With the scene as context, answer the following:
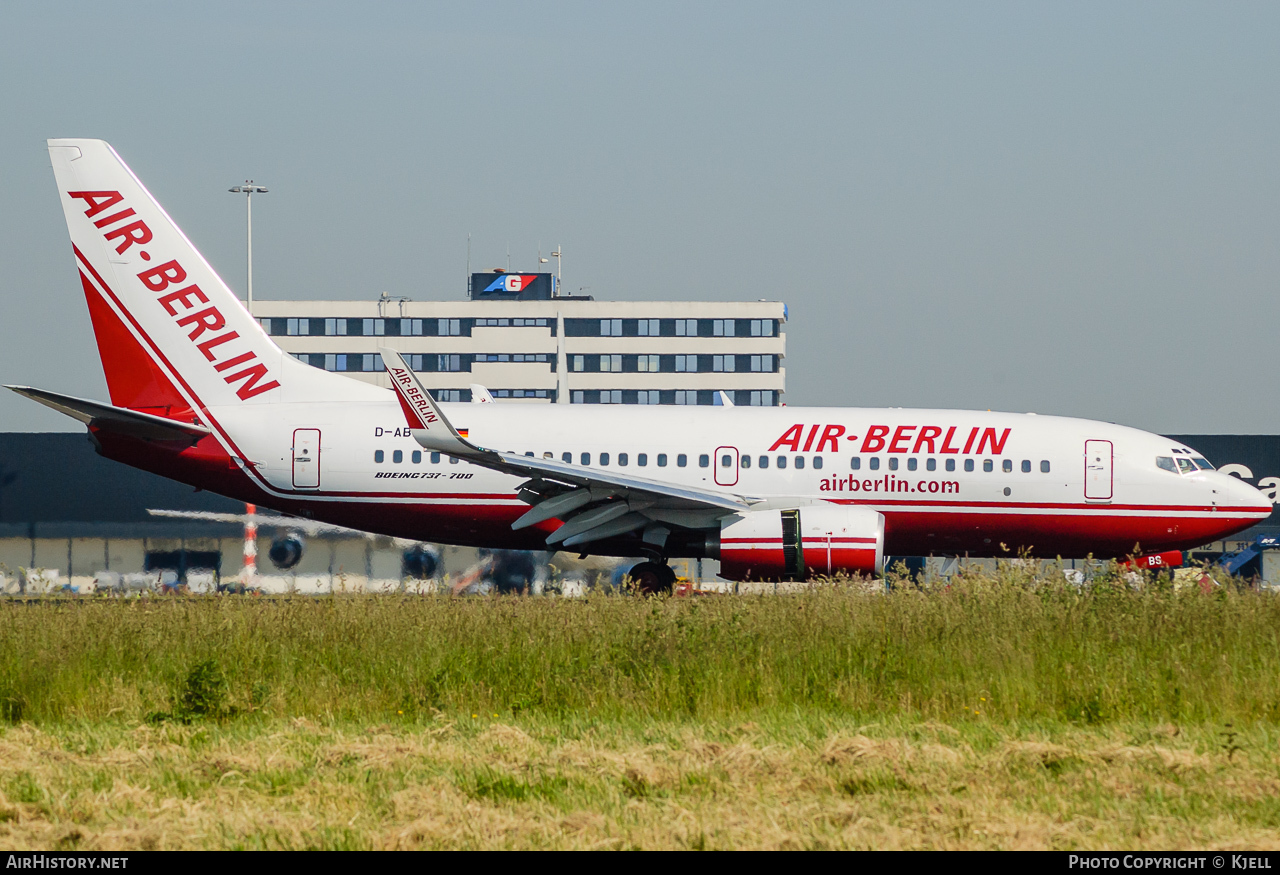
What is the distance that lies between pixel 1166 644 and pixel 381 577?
15.2m

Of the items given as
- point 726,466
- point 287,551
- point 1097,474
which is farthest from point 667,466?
point 287,551

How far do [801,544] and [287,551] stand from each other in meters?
10.1

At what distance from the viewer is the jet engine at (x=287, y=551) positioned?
23.1 m

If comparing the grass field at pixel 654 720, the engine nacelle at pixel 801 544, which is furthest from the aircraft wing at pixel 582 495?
the grass field at pixel 654 720

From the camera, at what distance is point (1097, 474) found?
21000 mm

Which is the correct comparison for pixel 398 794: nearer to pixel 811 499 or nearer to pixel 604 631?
pixel 604 631

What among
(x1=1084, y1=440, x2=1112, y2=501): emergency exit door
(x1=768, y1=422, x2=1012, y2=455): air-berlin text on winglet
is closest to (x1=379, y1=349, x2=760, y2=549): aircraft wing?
(x1=768, y1=422, x2=1012, y2=455): air-berlin text on winglet

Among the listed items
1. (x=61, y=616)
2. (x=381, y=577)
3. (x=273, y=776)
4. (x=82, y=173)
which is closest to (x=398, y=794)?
(x=273, y=776)

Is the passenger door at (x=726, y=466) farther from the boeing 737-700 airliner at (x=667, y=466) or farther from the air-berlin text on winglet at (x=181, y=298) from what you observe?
the air-berlin text on winglet at (x=181, y=298)

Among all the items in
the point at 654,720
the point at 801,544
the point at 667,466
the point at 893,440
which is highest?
the point at 893,440

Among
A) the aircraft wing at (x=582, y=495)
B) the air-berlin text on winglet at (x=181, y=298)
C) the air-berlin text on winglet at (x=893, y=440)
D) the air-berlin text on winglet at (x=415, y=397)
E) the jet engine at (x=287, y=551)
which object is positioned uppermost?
the air-berlin text on winglet at (x=181, y=298)

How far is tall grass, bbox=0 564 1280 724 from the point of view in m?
10.2

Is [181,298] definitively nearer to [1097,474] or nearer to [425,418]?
[425,418]

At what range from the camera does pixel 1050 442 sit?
21.1 meters
